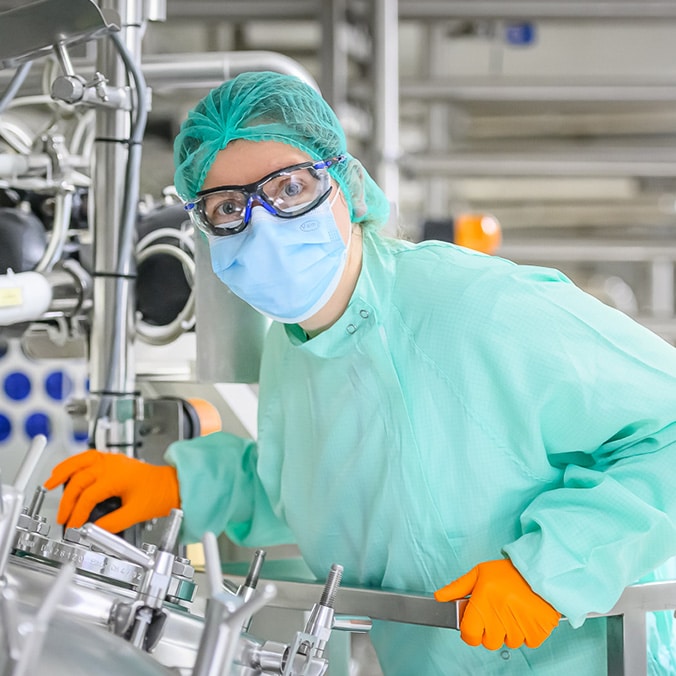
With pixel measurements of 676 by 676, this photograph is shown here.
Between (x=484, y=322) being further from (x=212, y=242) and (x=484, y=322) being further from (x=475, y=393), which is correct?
(x=212, y=242)

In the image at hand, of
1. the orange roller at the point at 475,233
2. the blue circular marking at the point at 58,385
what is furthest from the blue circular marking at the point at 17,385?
the orange roller at the point at 475,233

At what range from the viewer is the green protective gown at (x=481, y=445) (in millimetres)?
998

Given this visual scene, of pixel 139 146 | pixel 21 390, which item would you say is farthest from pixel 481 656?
pixel 21 390

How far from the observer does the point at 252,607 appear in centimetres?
57

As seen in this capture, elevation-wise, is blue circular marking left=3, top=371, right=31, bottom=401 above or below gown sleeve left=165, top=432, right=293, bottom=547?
above

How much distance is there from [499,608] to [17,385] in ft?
3.26

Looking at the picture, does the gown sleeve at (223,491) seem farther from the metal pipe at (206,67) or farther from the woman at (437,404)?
the metal pipe at (206,67)

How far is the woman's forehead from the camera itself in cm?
106

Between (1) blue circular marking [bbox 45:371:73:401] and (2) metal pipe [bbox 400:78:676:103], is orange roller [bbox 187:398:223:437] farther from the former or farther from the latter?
(2) metal pipe [bbox 400:78:676:103]

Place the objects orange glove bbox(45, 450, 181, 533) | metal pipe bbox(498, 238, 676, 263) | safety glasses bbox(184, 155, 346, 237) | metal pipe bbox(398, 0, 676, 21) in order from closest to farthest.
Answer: safety glasses bbox(184, 155, 346, 237) < orange glove bbox(45, 450, 181, 533) < metal pipe bbox(398, 0, 676, 21) < metal pipe bbox(498, 238, 676, 263)

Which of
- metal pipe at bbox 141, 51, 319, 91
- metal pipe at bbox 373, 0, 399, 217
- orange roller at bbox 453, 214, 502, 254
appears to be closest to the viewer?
metal pipe at bbox 141, 51, 319, 91

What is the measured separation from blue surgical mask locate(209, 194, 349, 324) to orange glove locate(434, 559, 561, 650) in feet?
1.14

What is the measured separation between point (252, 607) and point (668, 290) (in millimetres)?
3840

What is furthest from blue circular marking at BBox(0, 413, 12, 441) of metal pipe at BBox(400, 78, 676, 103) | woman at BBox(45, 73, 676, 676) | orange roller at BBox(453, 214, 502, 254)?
metal pipe at BBox(400, 78, 676, 103)
